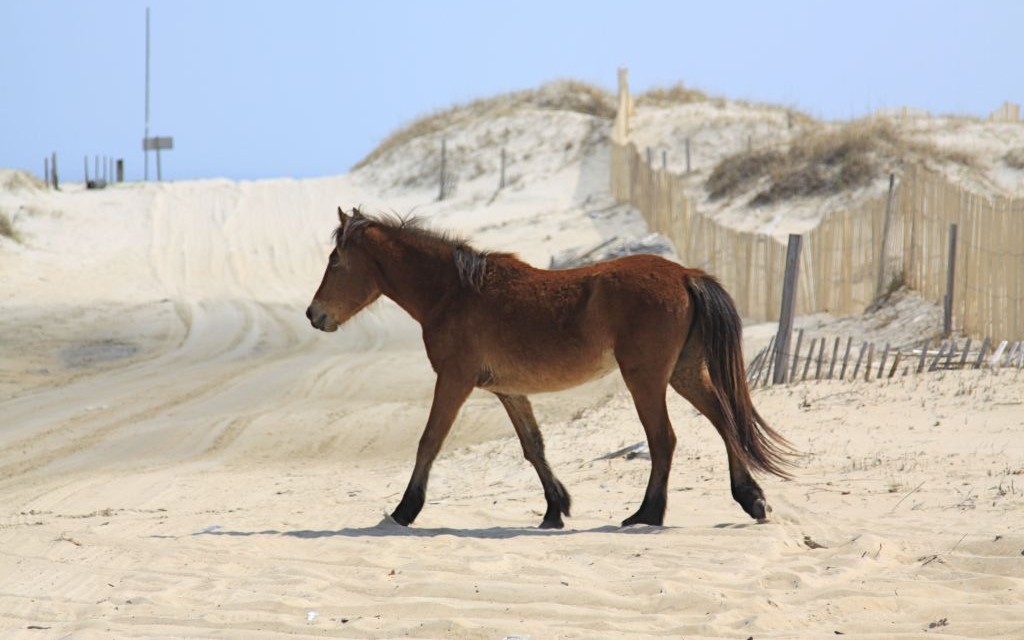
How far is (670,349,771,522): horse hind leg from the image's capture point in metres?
7.33

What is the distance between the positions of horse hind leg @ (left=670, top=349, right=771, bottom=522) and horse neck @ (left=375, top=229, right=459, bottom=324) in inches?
60.0

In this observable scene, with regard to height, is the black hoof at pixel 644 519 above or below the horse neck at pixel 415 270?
below

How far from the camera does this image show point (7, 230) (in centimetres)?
3008

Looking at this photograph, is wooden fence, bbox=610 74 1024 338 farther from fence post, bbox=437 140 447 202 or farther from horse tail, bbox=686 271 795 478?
fence post, bbox=437 140 447 202

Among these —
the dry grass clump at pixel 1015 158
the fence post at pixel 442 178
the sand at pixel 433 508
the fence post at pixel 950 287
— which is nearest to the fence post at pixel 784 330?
the sand at pixel 433 508

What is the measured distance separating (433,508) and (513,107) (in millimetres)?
41317

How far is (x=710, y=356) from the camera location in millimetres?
7398

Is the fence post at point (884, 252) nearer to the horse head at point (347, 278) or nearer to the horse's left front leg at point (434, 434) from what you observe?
the horse head at point (347, 278)

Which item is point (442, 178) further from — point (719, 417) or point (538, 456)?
point (719, 417)

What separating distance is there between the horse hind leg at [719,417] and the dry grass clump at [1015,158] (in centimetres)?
2263

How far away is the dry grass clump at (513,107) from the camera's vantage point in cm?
4800

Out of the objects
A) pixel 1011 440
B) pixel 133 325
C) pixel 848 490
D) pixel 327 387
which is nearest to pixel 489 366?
pixel 848 490

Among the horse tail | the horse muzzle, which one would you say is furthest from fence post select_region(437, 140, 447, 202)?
the horse tail

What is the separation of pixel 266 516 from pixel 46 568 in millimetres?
2370
